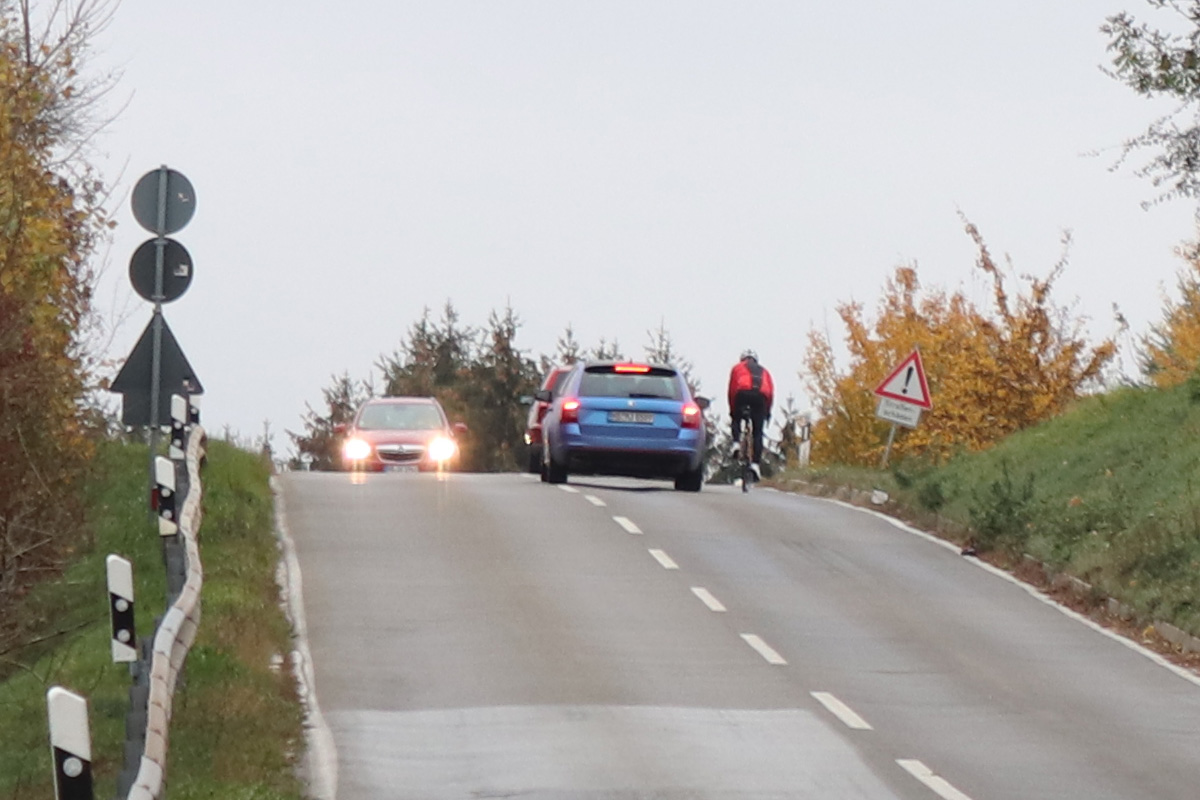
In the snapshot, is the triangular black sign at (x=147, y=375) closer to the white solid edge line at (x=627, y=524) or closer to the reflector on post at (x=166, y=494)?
the reflector on post at (x=166, y=494)

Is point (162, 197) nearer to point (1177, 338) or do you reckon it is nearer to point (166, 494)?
point (166, 494)

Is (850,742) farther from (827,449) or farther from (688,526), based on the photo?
(827,449)

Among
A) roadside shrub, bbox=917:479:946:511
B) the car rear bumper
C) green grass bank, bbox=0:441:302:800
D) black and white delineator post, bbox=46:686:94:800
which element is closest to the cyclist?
the car rear bumper

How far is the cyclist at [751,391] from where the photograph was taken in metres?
32.8

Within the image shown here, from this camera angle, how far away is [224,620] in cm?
1764

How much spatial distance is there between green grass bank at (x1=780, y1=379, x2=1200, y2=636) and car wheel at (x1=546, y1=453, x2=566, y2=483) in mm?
4030

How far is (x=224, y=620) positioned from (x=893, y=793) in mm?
6912

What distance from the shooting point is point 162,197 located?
16.6 metres

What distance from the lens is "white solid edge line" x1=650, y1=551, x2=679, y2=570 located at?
2308cm

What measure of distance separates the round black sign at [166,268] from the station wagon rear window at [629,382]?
15.1 m

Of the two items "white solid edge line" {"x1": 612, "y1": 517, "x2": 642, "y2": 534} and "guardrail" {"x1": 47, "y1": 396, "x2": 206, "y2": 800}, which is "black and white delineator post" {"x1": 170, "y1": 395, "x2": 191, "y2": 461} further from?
"white solid edge line" {"x1": 612, "y1": 517, "x2": 642, "y2": 534}

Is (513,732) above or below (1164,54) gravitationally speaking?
below

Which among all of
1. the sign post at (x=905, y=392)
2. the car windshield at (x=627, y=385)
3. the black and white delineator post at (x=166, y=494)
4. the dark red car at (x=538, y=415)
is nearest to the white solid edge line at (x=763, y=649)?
the black and white delineator post at (x=166, y=494)

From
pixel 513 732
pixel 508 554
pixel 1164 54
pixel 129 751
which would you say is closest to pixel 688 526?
pixel 508 554
